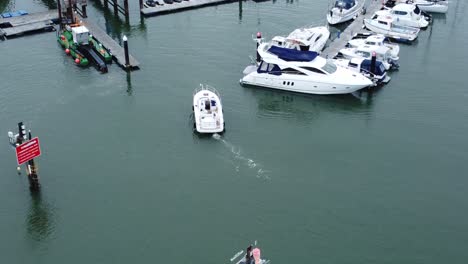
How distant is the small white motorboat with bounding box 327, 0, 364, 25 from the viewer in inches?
2926

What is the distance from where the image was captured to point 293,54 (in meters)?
58.0

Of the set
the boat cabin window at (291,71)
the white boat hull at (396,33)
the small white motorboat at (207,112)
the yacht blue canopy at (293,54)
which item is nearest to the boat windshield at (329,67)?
the yacht blue canopy at (293,54)

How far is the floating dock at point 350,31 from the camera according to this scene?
66.0m

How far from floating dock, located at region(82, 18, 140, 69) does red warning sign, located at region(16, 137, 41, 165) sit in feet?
69.3

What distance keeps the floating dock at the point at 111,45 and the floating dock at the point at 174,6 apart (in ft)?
27.4

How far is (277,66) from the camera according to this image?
191 ft

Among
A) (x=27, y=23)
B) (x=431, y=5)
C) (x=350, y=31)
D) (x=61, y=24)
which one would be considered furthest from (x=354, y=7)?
(x=27, y=23)

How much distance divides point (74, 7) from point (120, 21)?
5.98 metres

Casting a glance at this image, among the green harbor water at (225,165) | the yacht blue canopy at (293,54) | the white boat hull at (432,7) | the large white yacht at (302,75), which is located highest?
the white boat hull at (432,7)

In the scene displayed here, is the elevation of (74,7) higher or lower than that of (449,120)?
higher

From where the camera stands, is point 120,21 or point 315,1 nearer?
point 120,21

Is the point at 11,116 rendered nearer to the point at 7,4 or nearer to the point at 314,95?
the point at 314,95

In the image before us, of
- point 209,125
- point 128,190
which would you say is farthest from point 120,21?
point 128,190

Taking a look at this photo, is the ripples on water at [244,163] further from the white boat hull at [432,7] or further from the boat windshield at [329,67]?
the white boat hull at [432,7]
